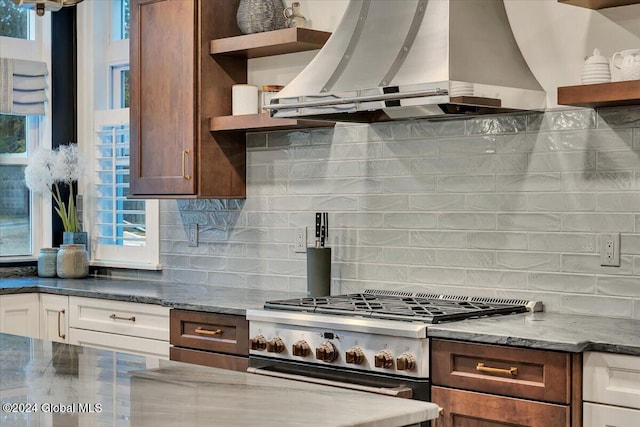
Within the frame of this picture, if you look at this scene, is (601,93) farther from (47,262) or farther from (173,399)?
(47,262)

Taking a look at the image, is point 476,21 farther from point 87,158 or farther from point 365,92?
point 87,158

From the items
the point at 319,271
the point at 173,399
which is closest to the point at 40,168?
the point at 319,271

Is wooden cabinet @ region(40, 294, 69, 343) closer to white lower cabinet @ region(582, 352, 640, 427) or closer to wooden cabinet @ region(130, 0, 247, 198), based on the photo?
wooden cabinet @ region(130, 0, 247, 198)

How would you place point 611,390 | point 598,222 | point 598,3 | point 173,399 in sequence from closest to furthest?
point 173,399
point 611,390
point 598,3
point 598,222

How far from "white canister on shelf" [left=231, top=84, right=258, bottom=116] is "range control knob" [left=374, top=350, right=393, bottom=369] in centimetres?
174

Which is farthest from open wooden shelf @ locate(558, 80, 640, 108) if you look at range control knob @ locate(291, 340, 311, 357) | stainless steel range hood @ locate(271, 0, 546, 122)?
range control knob @ locate(291, 340, 311, 357)

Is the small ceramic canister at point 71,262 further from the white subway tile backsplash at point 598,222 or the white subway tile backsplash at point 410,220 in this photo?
the white subway tile backsplash at point 598,222

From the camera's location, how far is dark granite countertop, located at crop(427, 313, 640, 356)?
2.93m

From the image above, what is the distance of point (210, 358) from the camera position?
13.4 feet

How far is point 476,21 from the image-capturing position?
3.62 m

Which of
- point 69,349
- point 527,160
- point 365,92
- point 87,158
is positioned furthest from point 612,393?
point 87,158

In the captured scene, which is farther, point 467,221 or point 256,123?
point 256,123

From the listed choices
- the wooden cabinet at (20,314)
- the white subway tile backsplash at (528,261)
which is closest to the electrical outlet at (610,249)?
the white subway tile backsplash at (528,261)

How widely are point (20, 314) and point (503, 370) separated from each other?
9.56 ft
